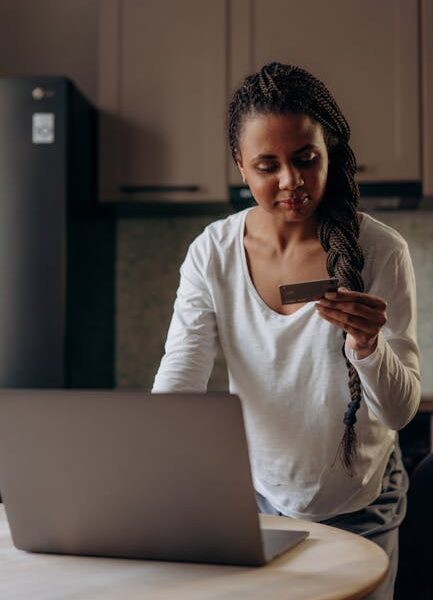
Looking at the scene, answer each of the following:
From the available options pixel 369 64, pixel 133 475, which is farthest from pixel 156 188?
pixel 133 475

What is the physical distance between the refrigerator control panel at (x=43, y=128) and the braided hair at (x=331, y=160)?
51.2 inches

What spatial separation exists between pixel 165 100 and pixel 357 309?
1870mm

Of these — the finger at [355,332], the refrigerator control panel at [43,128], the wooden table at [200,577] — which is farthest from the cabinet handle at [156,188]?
the wooden table at [200,577]

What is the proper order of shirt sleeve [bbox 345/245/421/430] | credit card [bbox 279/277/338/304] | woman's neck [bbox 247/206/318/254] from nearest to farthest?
credit card [bbox 279/277/338/304] < shirt sleeve [bbox 345/245/421/430] < woman's neck [bbox 247/206/318/254]

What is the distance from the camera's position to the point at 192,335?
5.02 feet

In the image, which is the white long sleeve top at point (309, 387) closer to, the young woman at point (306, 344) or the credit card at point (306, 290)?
the young woman at point (306, 344)

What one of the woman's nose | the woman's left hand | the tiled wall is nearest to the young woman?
the woman's nose

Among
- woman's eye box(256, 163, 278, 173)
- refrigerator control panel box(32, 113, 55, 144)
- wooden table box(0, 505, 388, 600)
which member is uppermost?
refrigerator control panel box(32, 113, 55, 144)

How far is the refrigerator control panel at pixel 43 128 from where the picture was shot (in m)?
2.76

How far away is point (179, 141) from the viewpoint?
9.53 feet

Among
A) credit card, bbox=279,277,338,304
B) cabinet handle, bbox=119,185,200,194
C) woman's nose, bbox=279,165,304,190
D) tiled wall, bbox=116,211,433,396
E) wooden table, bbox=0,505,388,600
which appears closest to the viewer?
wooden table, bbox=0,505,388,600

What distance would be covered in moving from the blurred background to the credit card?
4.97 ft

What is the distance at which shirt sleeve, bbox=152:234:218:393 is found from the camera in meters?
1.48

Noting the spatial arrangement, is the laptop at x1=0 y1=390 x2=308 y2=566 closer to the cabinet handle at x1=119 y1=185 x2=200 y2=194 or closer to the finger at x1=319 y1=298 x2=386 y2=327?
the finger at x1=319 y1=298 x2=386 y2=327
